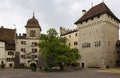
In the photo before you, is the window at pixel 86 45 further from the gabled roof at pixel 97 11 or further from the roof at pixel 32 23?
the roof at pixel 32 23

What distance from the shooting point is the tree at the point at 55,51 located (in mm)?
49259

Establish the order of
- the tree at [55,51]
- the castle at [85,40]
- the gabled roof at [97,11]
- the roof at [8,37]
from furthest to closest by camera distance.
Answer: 1. the roof at [8,37]
2. the gabled roof at [97,11]
3. the castle at [85,40]
4. the tree at [55,51]

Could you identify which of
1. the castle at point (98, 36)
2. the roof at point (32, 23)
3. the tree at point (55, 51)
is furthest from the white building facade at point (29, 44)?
the tree at point (55, 51)

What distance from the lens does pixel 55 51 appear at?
50.3m

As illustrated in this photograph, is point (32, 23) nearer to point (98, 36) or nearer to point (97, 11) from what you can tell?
point (97, 11)

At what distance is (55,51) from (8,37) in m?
32.0

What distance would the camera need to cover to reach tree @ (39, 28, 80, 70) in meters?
49.3

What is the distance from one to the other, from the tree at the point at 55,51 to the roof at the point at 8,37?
24864 mm

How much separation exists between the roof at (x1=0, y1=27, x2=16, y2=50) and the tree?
81.6 ft

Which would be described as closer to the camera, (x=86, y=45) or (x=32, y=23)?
(x=86, y=45)

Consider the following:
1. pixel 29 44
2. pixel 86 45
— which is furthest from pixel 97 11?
pixel 29 44

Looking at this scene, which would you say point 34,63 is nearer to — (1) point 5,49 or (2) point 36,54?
(2) point 36,54

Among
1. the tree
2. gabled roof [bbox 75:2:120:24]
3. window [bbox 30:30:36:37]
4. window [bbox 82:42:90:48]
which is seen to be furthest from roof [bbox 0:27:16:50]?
the tree

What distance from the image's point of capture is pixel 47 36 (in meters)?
52.4
